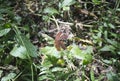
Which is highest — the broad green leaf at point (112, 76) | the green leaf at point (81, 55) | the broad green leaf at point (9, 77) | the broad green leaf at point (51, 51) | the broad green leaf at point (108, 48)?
the broad green leaf at point (51, 51)

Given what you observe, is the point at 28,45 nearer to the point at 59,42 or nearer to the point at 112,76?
the point at 59,42

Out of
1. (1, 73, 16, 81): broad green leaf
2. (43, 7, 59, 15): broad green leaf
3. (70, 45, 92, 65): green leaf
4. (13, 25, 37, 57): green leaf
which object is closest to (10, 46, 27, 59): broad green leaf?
(13, 25, 37, 57): green leaf

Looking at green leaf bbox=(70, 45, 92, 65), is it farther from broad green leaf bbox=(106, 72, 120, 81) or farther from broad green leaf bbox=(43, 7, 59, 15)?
broad green leaf bbox=(43, 7, 59, 15)

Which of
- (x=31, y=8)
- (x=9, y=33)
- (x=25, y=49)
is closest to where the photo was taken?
(x=25, y=49)

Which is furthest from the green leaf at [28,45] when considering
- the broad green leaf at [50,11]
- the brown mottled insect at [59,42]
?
the broad green leaf at [50,11]

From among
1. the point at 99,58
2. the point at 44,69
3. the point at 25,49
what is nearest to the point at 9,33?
the point at 25,49

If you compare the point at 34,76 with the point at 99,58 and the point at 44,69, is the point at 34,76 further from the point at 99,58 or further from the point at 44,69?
the point at 99,58

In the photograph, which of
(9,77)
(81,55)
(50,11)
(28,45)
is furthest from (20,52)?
(50,11)

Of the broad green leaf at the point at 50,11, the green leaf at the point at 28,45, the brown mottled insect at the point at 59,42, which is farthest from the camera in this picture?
the broad green leaf at the point at 50,11

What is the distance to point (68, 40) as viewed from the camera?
6.14 ft

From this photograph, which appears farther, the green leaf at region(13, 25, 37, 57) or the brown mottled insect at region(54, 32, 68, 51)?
the brown mottled insect at region(54, 32, 68, 51)

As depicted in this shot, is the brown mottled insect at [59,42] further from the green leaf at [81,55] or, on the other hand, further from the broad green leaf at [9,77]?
the broad green leaf at [9,77]

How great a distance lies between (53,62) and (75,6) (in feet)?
1.90

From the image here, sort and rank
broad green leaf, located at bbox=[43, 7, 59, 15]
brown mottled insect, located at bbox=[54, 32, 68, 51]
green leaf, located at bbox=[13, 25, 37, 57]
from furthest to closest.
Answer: broad green leaf, located at bbox=[43, 7, 59, 15] → brown mottled insect, located at bbox=[54, 32, 68, 51] → green leaf, located at bbox=[13, 25, 37, 57]
